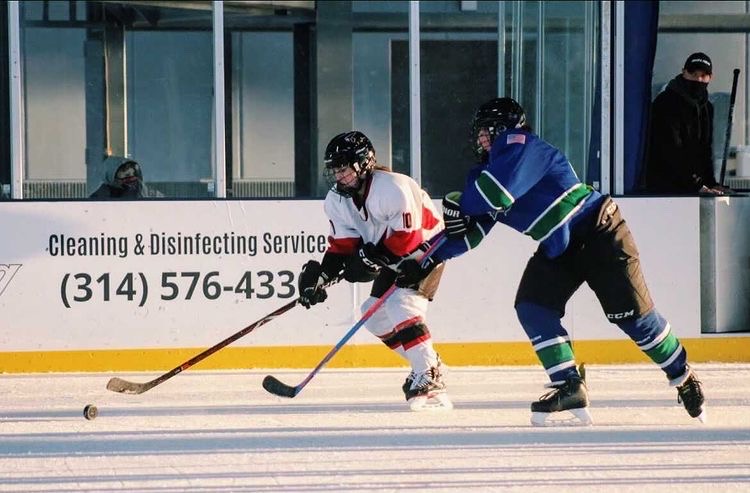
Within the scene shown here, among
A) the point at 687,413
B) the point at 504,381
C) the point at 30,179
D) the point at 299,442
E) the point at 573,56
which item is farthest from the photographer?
the point at 573,56

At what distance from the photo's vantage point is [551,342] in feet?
16.4

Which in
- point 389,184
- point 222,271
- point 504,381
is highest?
point 389,184

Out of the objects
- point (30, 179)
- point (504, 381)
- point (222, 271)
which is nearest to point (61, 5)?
point (30, 179)

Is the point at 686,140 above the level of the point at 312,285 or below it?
above

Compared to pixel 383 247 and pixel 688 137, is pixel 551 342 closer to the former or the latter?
pixel 383 247

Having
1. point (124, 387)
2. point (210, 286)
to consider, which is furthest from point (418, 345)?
point (210, 286)

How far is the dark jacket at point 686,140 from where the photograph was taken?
23.1 ft

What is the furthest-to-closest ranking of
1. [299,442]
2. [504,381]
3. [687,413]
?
[504,381] < [687,413] < [299,442]

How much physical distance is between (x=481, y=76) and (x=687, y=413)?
2.35 metres

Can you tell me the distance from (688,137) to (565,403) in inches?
97.2

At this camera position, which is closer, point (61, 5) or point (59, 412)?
point (59, 412)

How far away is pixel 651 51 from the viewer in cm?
707

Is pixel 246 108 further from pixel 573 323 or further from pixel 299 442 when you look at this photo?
pixel 299 442

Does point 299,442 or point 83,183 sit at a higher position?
point 83,183
